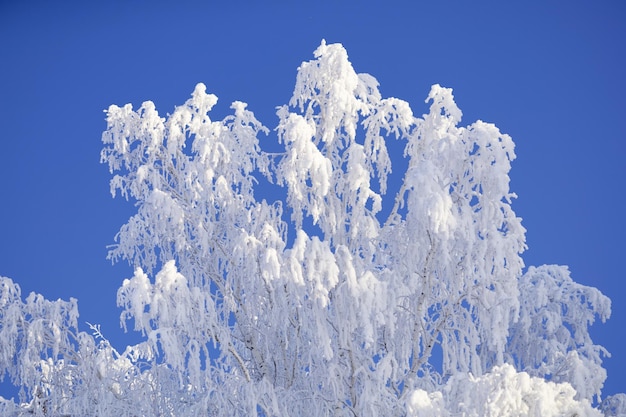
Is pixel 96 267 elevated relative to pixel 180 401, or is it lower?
elevated

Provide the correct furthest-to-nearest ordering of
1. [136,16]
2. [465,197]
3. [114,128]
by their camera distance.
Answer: [136,16], [114,128], [465,197]

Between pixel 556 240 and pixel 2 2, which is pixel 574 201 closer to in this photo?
pixel 556 240

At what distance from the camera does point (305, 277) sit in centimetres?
476

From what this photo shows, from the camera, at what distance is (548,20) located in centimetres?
1176

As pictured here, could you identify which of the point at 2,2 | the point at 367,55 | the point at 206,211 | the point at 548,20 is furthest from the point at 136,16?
the point at 206,211

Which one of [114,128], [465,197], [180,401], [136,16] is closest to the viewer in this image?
[465,197]

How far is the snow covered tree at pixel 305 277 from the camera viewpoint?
15.0 ft

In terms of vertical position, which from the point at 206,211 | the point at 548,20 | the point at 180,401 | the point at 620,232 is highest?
the point at 548,20

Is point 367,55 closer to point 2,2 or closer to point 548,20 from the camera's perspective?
point 548,20

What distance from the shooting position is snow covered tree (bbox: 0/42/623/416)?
457 cm

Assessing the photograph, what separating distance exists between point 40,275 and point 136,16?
3998 mm

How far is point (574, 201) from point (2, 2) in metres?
8.53

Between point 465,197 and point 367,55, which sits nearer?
point 465,197

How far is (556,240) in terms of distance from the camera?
12.3 meters
